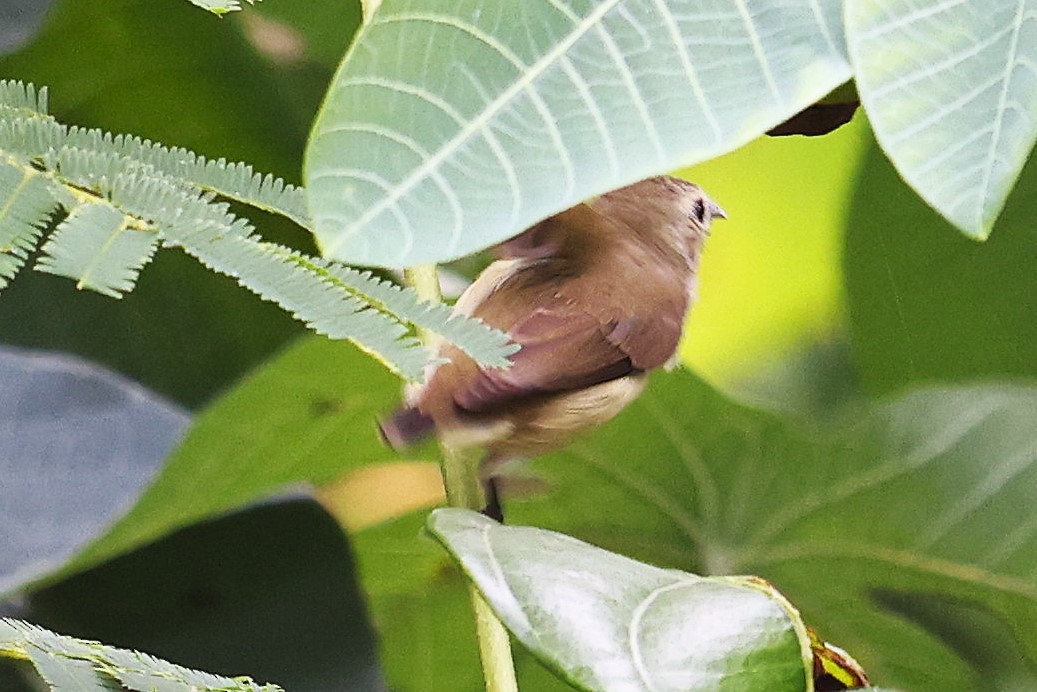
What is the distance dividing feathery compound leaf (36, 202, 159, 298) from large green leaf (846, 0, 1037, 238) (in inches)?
8.0

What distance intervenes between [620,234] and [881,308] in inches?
12.4

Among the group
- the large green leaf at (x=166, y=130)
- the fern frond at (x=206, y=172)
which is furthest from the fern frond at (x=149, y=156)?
the large green leaf at (x=166, y=130)

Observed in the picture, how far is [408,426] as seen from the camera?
1.40 feet

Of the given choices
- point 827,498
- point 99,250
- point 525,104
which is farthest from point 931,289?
point 99,250

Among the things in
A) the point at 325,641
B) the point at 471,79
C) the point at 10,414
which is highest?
the point at 471,79

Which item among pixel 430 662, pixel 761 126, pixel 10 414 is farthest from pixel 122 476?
pixel 761 126

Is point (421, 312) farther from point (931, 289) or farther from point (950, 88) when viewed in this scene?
point (931, 289)

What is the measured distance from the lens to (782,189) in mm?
718

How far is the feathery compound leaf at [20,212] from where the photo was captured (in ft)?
0.82

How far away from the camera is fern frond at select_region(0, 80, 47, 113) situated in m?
0.31

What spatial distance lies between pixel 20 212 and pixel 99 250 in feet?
0.09

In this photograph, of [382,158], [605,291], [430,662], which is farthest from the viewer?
[430,662]

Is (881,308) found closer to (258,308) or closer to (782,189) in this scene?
(782,189)

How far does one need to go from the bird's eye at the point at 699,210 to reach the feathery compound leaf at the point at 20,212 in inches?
12.7
